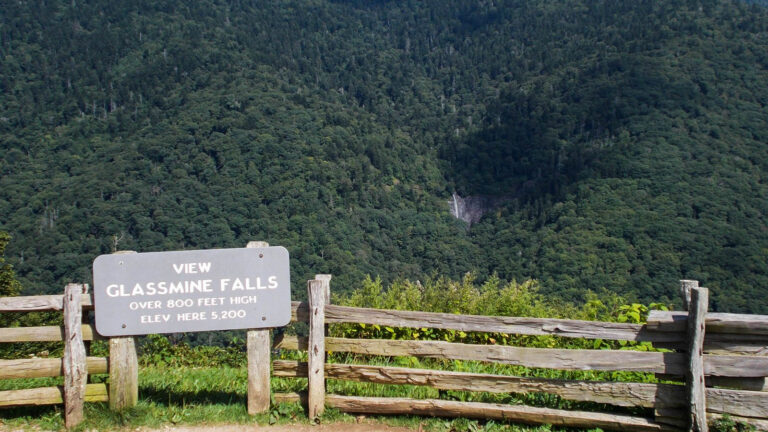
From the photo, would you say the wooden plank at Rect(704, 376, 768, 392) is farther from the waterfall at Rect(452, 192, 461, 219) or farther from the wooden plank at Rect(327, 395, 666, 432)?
the waterfall at Rect(452, 192, 461, 219)

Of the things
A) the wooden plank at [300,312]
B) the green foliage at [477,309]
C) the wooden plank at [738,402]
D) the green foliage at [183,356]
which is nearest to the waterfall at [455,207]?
the green foliage at [477,309]

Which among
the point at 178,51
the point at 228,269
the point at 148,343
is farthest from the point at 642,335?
the point at 178,51

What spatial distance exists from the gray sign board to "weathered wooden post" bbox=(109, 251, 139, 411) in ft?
0.46

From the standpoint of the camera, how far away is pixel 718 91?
397 ft

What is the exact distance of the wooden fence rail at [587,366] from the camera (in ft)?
20.3

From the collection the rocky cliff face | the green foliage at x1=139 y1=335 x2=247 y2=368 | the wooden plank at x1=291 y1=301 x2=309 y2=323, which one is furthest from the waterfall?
the wooden plank at x1=291 y1=301 x2=309 y2=323

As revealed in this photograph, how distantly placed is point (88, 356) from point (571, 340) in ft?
19.0

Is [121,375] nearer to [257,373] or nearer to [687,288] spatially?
[257,373]

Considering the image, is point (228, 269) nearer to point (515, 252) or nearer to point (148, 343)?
point (148, 343)

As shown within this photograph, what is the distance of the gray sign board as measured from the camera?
6648 mm

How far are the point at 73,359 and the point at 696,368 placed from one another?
19.0 feet

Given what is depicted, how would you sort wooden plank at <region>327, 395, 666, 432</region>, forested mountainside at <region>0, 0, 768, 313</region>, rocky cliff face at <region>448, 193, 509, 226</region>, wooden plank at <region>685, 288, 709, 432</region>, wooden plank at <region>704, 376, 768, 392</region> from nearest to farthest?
wooden plank at <region>685, 288, 709, 432</region> → wooden plank at <region>704, 376, 768, 392</region> → wooden plank at <region>327, 395, 666, 432</region> → forested mountainside at <region>0, 0, 768, 313</region> → rocky cliff face at <region>448, 193, 509, 226</region>

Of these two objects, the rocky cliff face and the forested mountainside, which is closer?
the forested mountainside

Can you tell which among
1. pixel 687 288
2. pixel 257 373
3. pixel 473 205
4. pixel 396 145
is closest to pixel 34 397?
pixel 257 373
